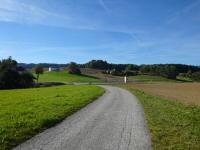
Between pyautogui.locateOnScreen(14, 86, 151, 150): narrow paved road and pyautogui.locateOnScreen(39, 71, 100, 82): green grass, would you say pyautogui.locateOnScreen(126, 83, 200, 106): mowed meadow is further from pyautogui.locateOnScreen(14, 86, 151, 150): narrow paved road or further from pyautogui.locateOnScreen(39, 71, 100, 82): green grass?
pyautogui.locateOnScreen(39, 71, 100, 82): green grass

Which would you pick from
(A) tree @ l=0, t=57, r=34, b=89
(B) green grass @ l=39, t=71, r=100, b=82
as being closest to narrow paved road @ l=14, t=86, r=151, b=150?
(A) tree @ l=0, t=57, r=34, b=89

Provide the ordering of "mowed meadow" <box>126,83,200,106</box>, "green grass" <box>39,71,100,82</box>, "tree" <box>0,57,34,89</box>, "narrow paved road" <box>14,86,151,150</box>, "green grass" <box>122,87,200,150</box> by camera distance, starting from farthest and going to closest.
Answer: "green grass" <box>39,71,100,82</box> → "tree" <box>0,57,34,89</box> → "mowed meadow" <box>126,83,200,106</box> → "green grass" <box>122,87,200,150</box> → "narrow paved road" <box>14,86,151,150</box>

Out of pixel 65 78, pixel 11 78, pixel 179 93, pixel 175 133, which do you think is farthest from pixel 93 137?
pixel 65 78

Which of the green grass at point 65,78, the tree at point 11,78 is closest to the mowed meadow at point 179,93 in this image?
the tree at point 11,78

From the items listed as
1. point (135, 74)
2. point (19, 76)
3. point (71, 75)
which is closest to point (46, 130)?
point (19, 76)

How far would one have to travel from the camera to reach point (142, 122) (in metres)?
18.2

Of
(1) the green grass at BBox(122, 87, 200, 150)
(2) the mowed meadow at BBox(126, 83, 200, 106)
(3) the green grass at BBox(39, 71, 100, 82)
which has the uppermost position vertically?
(1) the green grass at BBox(122, 87, 200, 150)

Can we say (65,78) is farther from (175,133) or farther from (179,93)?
(175,133)

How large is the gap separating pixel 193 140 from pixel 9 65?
87.0m

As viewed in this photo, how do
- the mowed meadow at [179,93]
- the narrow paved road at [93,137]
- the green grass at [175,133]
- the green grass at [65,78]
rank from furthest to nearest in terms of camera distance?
1. the green grass at [65,78]
2. the mowed meadow at [179,93]
3. the green grass at [175,133]
4. the narrow paved road at [93,137]

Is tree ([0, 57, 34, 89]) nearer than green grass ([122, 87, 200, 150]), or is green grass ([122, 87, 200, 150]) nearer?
green grass ([122, 87, 200, 150])

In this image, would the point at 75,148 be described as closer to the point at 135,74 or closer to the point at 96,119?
the point at 96,119

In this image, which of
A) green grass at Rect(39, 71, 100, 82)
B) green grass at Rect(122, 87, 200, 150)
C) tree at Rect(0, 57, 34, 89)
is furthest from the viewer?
green grass at Rect(39, 71, 100, 82)

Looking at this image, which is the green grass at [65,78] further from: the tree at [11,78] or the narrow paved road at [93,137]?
the narrow paved road at [93,137]
